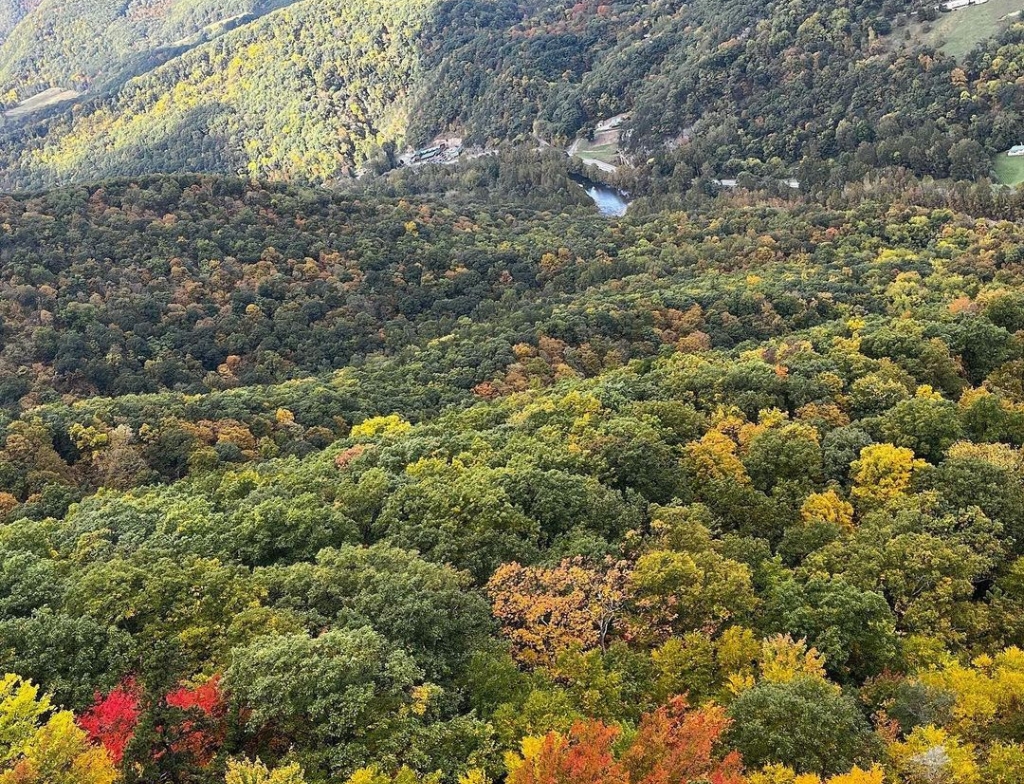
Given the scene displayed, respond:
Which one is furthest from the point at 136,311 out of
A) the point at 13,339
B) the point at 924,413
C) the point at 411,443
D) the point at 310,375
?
the point at 924,413

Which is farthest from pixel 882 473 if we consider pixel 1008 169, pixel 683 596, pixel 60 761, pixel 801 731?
pixel 1008 169

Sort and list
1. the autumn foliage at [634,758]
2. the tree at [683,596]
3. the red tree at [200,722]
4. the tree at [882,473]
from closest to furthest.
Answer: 1. the autumn foliage at [634,758]
2. the red tree at [200,722]
3. the tree at [683,596]
4. the tree at [882,473]

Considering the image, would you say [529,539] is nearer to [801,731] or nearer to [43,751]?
[801,731]

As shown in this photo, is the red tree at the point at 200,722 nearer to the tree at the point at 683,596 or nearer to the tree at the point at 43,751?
the tree at the point at 43,751

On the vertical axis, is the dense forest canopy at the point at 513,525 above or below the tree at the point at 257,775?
below

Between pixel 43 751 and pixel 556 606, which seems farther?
pixel 556 606

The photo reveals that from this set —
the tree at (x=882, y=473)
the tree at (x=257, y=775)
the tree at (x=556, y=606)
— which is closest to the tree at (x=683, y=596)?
the tree at (x=556, y=606)
